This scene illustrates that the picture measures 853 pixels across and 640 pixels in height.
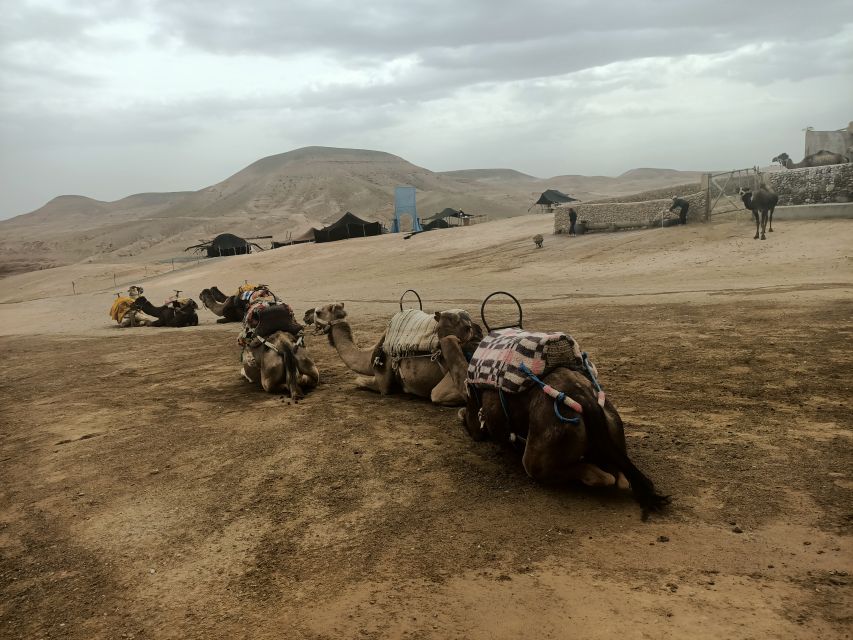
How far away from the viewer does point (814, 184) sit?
23.8 m

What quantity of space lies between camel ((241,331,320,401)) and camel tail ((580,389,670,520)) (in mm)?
4369

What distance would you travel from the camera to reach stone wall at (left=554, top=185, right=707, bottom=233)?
85.0ft

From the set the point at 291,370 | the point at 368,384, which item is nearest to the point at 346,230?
the point at 291,370

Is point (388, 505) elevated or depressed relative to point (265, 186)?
depressed

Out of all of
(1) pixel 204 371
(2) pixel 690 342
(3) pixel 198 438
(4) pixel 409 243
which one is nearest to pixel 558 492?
(3) pixel 198 438

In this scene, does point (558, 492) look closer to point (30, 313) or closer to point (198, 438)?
point (198, 438)

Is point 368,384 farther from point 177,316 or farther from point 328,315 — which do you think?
point 177,316

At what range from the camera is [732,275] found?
57.8 feet

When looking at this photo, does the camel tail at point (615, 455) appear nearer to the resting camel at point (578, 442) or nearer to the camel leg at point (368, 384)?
the resting camel at point (578, 442)

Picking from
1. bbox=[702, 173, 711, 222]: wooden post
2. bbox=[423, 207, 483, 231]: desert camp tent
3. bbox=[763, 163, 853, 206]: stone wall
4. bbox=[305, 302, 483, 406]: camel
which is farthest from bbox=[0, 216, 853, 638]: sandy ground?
bbox=[423, 207, 483, 231]: desert camp tent

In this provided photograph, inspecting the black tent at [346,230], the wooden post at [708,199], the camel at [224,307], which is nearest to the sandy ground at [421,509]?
the camel at [224,307]

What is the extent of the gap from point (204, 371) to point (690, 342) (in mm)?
6865

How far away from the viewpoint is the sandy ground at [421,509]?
135 inches

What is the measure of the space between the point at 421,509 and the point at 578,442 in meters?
1.11
